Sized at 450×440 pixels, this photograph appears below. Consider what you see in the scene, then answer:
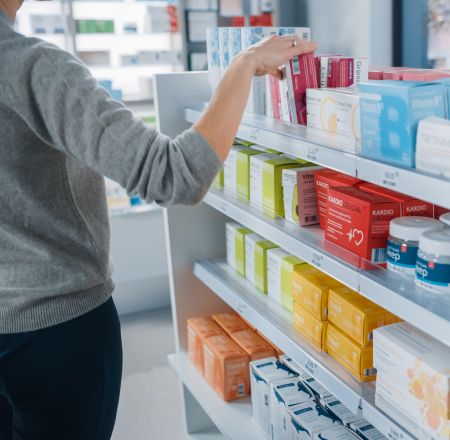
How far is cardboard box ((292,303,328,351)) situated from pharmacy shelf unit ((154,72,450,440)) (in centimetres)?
3

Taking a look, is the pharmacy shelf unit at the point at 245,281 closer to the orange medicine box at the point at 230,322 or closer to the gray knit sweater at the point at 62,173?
the orange medicine box at the point at 230,322

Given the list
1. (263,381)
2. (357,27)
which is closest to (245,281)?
(263,381)

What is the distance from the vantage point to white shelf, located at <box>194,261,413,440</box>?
1.63m

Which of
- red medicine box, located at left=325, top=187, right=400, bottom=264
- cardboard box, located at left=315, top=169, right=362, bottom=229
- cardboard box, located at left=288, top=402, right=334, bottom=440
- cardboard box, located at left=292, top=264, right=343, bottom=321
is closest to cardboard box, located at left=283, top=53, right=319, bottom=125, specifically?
cardboard box, located at left=315, top=169, right=362, bottom=229

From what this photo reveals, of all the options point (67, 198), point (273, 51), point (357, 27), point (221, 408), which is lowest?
point (221, 408)

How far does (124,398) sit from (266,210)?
1646 millimetres

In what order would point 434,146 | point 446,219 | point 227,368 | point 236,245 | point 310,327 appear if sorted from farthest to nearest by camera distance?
point 236,245, point 227,368, point 310,327, point 446,219, point 434,146

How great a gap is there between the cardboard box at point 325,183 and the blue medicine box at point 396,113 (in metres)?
0.37

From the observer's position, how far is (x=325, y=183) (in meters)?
1.95

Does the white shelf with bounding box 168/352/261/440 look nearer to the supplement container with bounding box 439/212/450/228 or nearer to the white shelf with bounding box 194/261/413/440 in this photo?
the white shelf with bounding box 194/261/413/440

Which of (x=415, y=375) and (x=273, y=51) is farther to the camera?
(x=273, y=51)

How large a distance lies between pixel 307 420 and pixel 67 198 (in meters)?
1.14

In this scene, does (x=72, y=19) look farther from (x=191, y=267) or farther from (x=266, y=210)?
(x=266, y=210)

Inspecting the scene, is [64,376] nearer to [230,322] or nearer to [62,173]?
[62,173]
